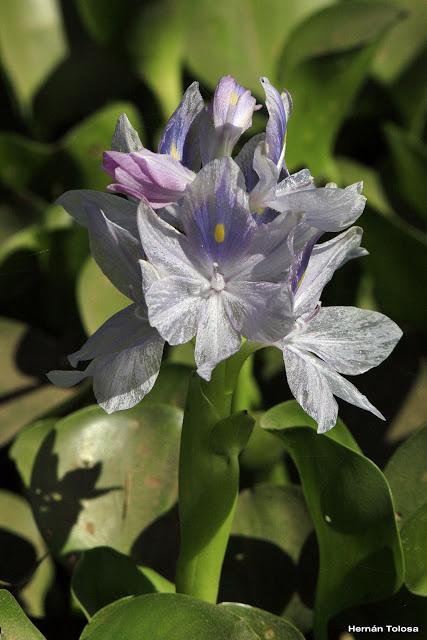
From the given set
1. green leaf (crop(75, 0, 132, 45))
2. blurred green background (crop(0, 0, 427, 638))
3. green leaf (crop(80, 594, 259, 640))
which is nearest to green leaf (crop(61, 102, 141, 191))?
blurred green background (crop(0, 0, 427, 638))

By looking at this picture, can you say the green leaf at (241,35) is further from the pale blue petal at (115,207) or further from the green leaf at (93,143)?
the pale blue petal at (115,207)

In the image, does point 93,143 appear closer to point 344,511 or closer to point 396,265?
point 396,265

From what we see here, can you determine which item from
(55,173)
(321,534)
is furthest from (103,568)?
(55,173)

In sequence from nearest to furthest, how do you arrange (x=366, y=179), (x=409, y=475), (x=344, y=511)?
(x=344, y=511) < (x=409, y=475) < (x=366, y=179)

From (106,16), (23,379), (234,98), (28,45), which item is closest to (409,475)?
(234,98)

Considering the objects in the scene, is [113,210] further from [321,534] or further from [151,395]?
[151,395]

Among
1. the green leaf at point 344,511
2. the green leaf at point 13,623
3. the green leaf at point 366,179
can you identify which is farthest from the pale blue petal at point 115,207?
the green leaf at point 366,179
